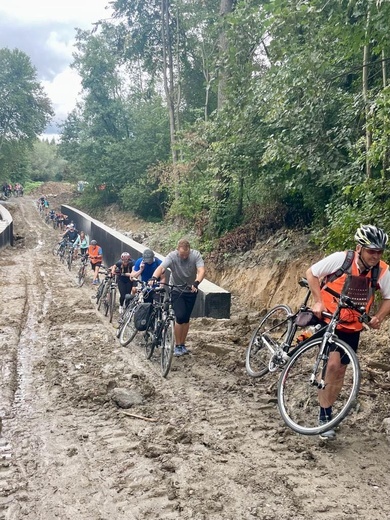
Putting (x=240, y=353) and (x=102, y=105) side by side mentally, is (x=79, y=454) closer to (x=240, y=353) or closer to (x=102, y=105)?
(x=240, y=353)

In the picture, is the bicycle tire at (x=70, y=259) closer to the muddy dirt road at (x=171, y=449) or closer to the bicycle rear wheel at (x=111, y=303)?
the bicycle rear wheel at (x=111, y=303)

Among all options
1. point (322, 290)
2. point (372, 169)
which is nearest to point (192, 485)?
point (322, 290)

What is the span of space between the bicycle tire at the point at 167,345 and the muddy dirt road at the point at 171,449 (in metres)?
0.20

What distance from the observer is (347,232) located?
25.1 ft

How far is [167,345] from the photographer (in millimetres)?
6480

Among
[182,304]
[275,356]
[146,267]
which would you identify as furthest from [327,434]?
[146,267]

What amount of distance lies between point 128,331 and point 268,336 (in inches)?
119

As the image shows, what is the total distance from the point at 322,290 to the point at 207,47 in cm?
2648

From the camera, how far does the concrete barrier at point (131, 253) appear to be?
9469mm

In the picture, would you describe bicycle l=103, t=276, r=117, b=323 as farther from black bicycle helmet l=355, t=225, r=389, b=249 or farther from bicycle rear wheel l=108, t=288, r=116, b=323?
black bicycle helmet l=355, t=225, r=389, b=249

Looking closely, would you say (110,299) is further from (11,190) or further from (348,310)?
(11,190)

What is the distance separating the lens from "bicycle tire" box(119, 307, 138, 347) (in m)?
7.88

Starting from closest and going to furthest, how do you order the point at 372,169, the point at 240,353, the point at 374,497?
1. the point at 374,497
2. the point at 240,353
3. the point at 372,169

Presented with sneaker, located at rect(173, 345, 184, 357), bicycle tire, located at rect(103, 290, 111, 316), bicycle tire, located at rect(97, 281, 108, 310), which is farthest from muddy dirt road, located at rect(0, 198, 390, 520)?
bicycle tire, located at rect(97, 281, 108, 310)
